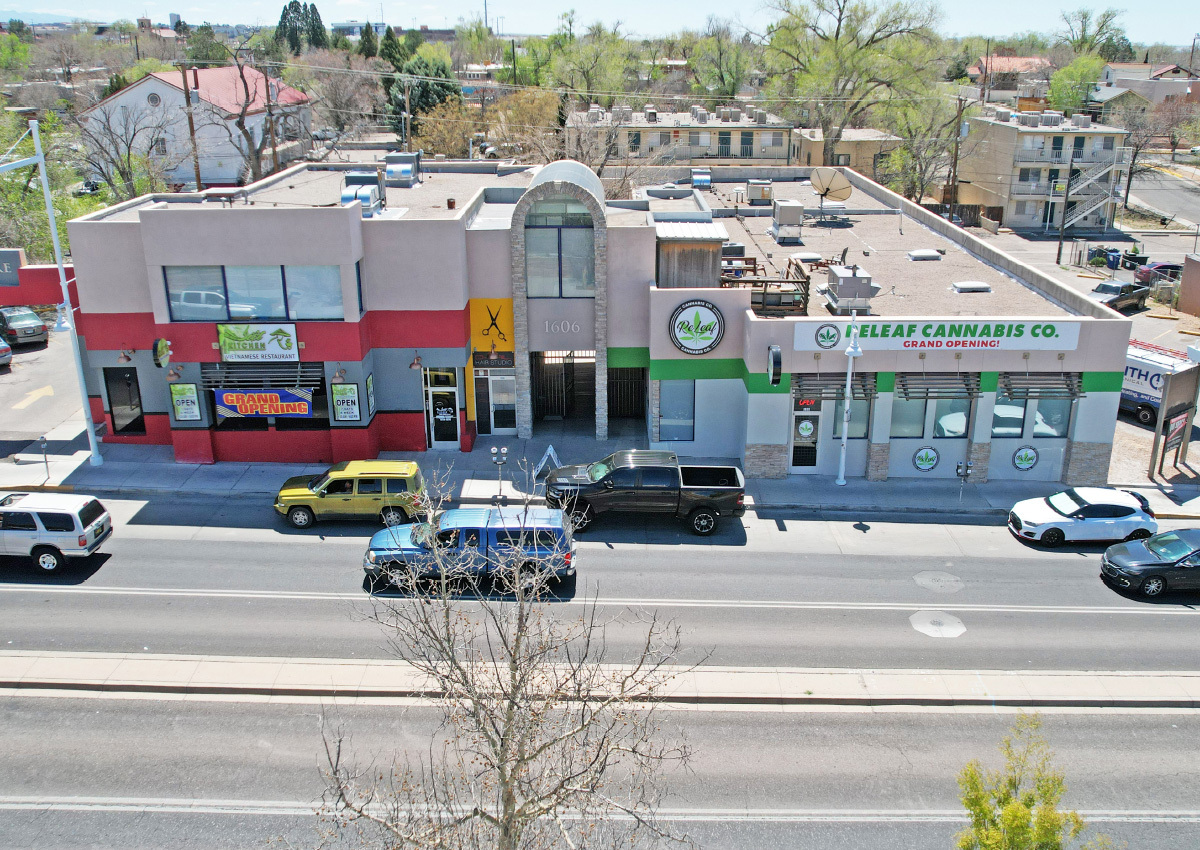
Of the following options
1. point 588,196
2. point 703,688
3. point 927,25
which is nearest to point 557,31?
point 927,25

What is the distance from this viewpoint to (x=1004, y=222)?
72312 mm

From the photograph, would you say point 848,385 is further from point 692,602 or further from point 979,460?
point 692,602

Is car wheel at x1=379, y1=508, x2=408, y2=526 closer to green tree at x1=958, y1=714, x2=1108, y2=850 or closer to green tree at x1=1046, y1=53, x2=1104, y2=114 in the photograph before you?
green tree at x1=958, y1=714, x2=1108, y2=850

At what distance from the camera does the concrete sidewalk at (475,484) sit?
2667 centimetres

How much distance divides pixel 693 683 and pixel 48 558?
15797 mm

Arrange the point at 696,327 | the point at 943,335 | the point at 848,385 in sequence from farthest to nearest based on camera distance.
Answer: the point at 696,327 < the point at 848,385 < the point at 943,335

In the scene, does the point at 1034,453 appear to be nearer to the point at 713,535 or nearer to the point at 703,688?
the point at 713,535

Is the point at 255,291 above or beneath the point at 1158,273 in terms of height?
above

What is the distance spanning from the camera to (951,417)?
→ 28.2m

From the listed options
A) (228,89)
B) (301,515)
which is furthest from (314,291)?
(228,89)

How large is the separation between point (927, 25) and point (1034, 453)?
5757 cm

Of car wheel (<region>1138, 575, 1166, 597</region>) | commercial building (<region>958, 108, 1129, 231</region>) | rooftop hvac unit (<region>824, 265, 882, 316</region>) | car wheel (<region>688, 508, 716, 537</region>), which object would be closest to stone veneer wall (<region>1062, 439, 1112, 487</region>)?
car wheel (<region>1138, 575, 1166, 597</region>)

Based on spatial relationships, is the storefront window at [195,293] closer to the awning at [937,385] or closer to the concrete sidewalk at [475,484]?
the concrete sidewalk at [475,484]

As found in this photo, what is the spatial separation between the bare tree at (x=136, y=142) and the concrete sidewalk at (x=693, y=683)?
46.4m
